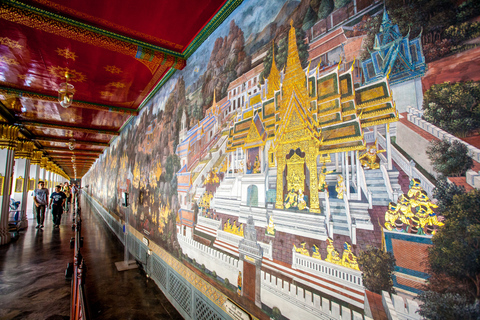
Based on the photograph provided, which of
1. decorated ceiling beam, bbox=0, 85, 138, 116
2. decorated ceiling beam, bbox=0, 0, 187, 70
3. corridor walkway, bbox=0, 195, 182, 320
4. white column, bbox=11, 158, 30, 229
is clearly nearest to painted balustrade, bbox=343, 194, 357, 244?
corridor walkway, bbox=0, 195, 182, 320

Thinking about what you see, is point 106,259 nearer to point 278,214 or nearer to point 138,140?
point 138,140

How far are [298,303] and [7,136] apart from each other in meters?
10.8

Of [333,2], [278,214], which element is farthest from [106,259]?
[333,2]

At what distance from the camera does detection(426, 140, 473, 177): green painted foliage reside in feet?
3.31

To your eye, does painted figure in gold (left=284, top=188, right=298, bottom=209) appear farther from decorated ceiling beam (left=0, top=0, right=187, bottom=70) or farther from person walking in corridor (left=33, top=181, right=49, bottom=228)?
person walking in corridor (left=33, top=181, right=49, bottom=228)

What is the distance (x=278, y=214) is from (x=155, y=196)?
3.96m

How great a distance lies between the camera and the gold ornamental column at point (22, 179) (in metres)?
9.71

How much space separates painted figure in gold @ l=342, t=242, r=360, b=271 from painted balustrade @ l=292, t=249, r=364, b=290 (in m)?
0.03

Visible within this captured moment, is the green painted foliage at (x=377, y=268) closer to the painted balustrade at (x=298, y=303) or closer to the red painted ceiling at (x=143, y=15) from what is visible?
the painted balustrade at (x=298, y=303)

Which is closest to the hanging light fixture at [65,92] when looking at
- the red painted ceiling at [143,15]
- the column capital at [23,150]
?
the red painted ceiling at [143,15]

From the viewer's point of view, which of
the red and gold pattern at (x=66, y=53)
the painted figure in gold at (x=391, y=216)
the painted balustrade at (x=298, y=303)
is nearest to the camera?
the painted figure in gold at (x=391, y=216)

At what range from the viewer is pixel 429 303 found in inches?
42.2

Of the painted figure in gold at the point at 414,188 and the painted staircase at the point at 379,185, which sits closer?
the painted figure in gold at the point at 414,188

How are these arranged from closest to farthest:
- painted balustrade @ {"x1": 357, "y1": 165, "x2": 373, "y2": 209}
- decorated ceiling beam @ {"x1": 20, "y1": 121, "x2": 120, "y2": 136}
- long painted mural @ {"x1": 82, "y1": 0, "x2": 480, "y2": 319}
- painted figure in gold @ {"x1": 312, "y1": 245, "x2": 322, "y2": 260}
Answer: long painted mural @ {"x1": 82, "y1": 0, "x2": 480, "y2": 319}
painted balustrade @ {"x1": 357, "y1": 165, "x2": 373, "y2": 209}
painted figure in gold @ {"x1": 312, "y1": 245, "x2": 322, "y2": 260}
decorated ceiling beam @ {"x1": 20, "y1": 121, "x2": 120, "y2": 136}
